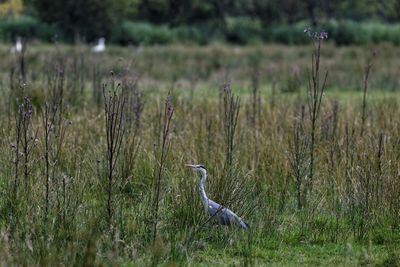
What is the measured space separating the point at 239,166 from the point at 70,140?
4.89 feet

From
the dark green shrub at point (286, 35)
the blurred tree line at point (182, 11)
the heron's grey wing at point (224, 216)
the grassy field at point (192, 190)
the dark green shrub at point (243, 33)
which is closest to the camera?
the grassy field at point (192, 190)

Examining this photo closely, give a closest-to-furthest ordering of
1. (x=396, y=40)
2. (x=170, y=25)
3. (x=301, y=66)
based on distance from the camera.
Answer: (x=301, y=66) → (x=396, y=40) → (x=170, y=25)

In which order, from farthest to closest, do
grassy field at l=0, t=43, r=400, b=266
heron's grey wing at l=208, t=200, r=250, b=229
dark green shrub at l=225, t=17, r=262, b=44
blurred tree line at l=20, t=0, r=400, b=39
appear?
dark green shrub at l=225, t=17, r=262, b=44 < blurred tree line at l=20, t=0, r=400, b=39 < heron's grey wing at l=208, t=200, r=250, b=229 < grassy field at l=0, t=43, r=400, b=266

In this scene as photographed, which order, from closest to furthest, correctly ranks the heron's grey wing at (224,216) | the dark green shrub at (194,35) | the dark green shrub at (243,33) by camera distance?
the heron's grey wing at (224,216) < the dark green shrub at (194,35) < the dark green shrub at (243,33)

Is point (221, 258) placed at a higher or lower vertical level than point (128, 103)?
lower

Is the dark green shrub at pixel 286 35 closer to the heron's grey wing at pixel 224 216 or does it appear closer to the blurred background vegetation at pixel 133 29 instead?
the blurred background vegetation at pixel 133 29

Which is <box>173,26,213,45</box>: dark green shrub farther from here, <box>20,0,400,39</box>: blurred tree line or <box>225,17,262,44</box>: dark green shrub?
<box>20,0,400,39</box>: blurred tree line

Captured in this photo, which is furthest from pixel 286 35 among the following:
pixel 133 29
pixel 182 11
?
pixel 182 11

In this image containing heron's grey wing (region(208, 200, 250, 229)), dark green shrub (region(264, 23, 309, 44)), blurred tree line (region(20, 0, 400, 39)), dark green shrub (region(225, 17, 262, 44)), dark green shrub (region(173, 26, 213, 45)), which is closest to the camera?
A: heron's grey wing (region(208, 200, 250, 229))

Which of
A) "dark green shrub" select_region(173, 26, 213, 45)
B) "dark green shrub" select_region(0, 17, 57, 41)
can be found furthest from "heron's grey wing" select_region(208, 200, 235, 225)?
"dark green shrub" select_region(0, 17, 57, 41)

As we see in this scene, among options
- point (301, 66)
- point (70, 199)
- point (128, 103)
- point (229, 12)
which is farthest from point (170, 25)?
point (70, 199)

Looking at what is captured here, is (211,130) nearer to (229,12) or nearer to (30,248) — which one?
(30,248)

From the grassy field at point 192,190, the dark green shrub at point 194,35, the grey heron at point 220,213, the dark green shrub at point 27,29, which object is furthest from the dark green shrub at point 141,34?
the grey heron at point 220,213

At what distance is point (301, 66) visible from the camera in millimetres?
16953
